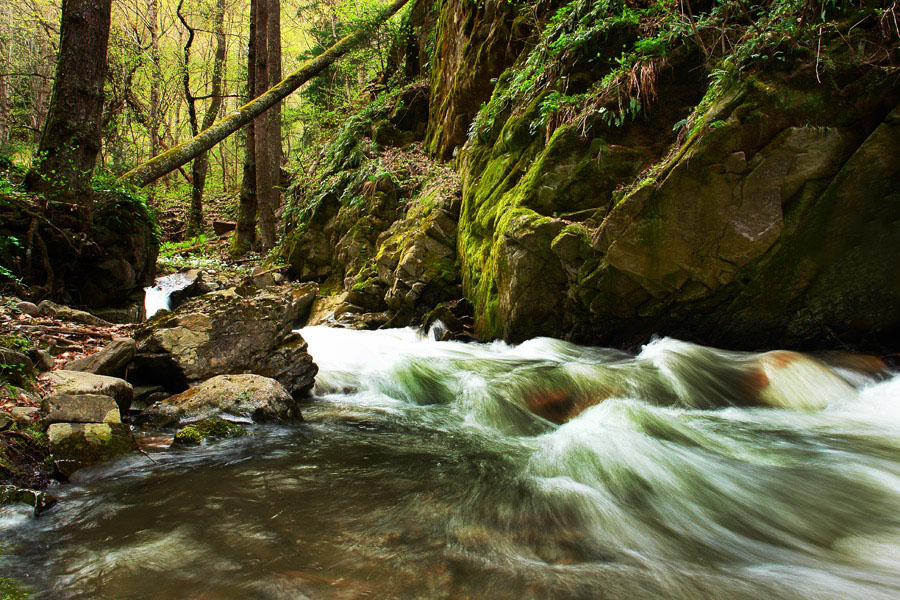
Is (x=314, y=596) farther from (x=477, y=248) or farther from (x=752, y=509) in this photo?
(x=477, y=248)

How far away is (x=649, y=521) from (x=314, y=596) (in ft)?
6.55

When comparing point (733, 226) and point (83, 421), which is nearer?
point (83, 421)

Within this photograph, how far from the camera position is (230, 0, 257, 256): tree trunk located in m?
→ 12.7

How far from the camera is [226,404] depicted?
13.2 feet

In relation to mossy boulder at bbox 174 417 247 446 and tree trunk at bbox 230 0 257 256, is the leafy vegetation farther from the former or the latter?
tree trunk at bbox 230 0 257 256

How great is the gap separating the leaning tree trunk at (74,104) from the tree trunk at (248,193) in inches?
277

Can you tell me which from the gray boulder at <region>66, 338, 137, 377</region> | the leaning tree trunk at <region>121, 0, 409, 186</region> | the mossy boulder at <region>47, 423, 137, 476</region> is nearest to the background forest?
the leaning tree trunk at <region>121, 0, 409, 186</region>

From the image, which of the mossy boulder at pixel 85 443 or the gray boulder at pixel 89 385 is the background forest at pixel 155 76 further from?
the mossy boulder at pixel 85 443

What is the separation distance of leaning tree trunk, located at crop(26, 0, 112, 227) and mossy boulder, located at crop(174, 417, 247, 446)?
4515mm

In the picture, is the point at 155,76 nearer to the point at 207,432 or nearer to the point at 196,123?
the point at 196,123

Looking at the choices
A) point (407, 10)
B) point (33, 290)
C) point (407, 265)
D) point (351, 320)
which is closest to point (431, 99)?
point (407, 10)

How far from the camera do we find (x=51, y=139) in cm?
566

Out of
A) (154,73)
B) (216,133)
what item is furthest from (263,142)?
(154,73)

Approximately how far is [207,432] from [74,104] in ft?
16.7
